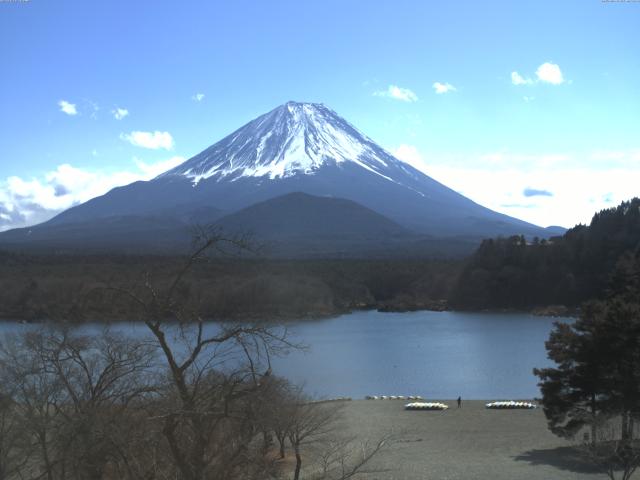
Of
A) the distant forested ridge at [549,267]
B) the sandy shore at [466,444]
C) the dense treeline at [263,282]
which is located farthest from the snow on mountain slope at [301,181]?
the sandy shore at [466,444]

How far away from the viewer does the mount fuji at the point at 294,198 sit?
81188mm

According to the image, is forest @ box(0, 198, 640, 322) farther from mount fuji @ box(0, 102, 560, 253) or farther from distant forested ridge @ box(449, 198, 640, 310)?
mount fuji @ box(0, 102, 560, 253)

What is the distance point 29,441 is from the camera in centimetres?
485

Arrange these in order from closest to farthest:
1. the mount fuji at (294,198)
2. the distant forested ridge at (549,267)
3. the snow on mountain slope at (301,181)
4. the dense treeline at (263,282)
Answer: the dense treeline at (263,282)
the distant forested ridge at (549,267)
the mount fuji at (294,198)
the snow on mountain slope at (301,181)

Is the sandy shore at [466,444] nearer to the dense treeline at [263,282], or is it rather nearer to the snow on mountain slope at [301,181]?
the dense treeline at [263,282]

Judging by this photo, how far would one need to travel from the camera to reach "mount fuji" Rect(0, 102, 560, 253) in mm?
81188

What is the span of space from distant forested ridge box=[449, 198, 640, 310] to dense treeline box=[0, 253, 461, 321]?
342 cm

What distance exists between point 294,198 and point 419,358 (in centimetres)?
6500

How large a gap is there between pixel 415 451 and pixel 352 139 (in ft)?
339

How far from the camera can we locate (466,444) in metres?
12.5

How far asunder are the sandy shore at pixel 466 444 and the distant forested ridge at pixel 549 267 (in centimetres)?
2860

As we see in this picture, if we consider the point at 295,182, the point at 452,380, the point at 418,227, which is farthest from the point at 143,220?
the point at 452,380

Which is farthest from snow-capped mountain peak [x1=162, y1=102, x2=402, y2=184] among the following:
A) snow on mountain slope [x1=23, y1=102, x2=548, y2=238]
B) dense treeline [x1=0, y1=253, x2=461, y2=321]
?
dense treeline [x1=0, y1=253, x2=461, y2=321]

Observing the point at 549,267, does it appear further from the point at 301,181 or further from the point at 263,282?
the point at 301,181
